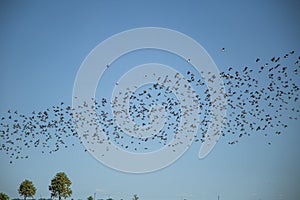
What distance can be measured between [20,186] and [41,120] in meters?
60.4

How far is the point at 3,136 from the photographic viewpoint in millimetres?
A: 34281

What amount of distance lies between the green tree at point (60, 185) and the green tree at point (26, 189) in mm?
10613

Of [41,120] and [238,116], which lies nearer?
[238,116]

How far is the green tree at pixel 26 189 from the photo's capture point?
85.3 metres

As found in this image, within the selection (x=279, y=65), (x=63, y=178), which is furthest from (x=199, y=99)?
(x=63, y=178)

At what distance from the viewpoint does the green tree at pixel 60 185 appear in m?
77.7

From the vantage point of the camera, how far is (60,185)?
256 ft

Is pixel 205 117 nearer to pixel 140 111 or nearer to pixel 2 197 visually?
pixel 140 111

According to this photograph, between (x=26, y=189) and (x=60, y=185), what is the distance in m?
13.1

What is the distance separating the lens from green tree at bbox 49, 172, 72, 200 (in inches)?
3059

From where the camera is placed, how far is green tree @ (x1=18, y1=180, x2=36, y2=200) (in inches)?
3357

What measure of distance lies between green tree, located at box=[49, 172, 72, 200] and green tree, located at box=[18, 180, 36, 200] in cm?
1061

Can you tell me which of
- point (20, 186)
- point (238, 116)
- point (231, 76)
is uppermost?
point (20, 186)

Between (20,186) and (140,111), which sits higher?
(20,186)
